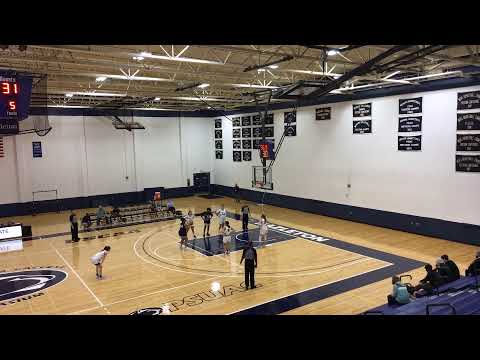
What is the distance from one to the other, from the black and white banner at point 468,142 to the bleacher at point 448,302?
6.64 m

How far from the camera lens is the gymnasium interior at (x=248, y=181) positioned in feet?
36.5

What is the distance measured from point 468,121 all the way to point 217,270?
11122 millimetres

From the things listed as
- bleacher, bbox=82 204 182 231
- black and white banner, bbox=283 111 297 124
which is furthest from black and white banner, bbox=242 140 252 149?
bleacher, bbox=82 204 182 231

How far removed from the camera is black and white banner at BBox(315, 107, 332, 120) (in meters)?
22.4

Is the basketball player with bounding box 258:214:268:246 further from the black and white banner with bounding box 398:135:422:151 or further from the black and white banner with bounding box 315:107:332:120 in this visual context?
the black and white banner with bounding box 315:107:332:120

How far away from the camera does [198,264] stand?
14.5 meters

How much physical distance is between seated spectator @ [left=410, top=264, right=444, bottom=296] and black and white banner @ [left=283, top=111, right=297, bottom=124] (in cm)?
1560

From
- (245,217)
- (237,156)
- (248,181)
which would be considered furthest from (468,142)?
(237,156)

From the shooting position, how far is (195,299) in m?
11.3
